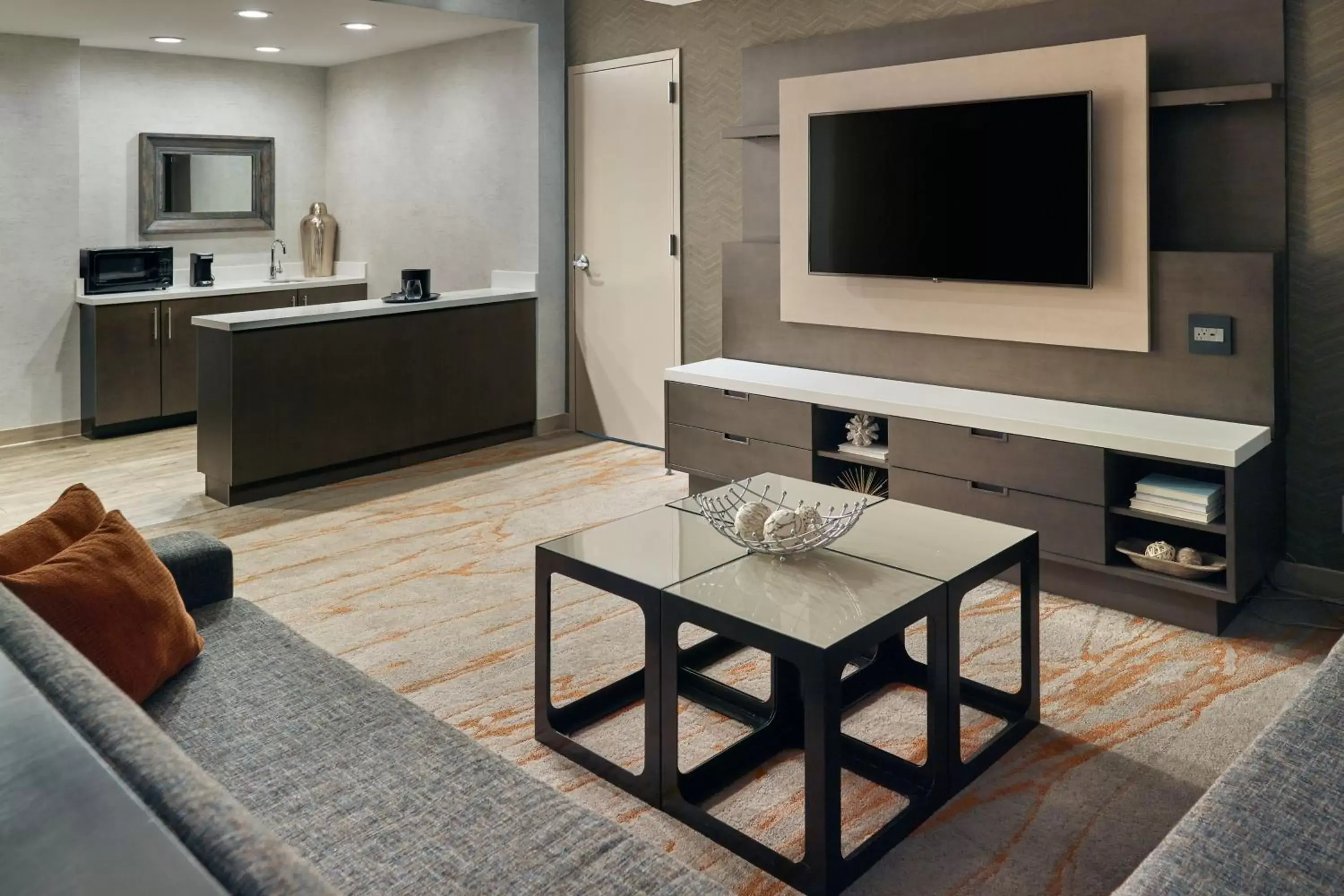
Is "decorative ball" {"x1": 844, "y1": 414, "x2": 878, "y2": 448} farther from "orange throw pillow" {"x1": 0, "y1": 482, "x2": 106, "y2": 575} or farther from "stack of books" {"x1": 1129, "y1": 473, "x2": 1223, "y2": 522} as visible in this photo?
"orange throw pillow" {"x1": 0, "y1": 482, "x2": 106, "y2": 575}

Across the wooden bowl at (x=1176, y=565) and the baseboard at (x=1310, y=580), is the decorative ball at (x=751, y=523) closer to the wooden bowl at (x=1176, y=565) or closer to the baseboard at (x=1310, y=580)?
the wooden bowl at (x=1176, y=565)

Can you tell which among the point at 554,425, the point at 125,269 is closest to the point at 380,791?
the point at 554,425

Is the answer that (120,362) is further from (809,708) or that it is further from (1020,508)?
(809,708)

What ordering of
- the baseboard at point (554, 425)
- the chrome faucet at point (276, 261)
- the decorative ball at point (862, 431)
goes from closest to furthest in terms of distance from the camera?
the decorative ball at point (862, 431) → the baseboard at point (554, 425) → the chrome faucet at point (276, 261)

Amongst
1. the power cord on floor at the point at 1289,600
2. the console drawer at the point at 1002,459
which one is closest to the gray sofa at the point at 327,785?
the console drawer at the point at 1002,459

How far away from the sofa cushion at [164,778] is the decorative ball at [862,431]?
3053 mm

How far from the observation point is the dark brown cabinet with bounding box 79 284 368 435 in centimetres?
585

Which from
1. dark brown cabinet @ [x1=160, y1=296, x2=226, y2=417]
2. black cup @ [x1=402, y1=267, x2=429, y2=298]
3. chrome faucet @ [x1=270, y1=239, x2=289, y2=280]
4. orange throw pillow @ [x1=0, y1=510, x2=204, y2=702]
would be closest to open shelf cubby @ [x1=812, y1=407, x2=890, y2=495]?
black cup @ [x1=402, y1=267, x2=429, y2=298]

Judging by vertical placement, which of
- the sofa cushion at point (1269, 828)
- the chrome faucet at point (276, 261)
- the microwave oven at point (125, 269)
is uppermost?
the chrome faucet at point (276, 261)

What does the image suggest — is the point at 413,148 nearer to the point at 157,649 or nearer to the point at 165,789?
the point at 157,649

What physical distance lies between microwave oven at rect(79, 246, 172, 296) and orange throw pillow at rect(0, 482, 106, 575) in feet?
14.5

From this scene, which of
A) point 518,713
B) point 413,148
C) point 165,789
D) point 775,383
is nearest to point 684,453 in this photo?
point 775,383

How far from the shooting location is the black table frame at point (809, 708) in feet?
6.38

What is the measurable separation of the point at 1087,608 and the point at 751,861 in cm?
180
